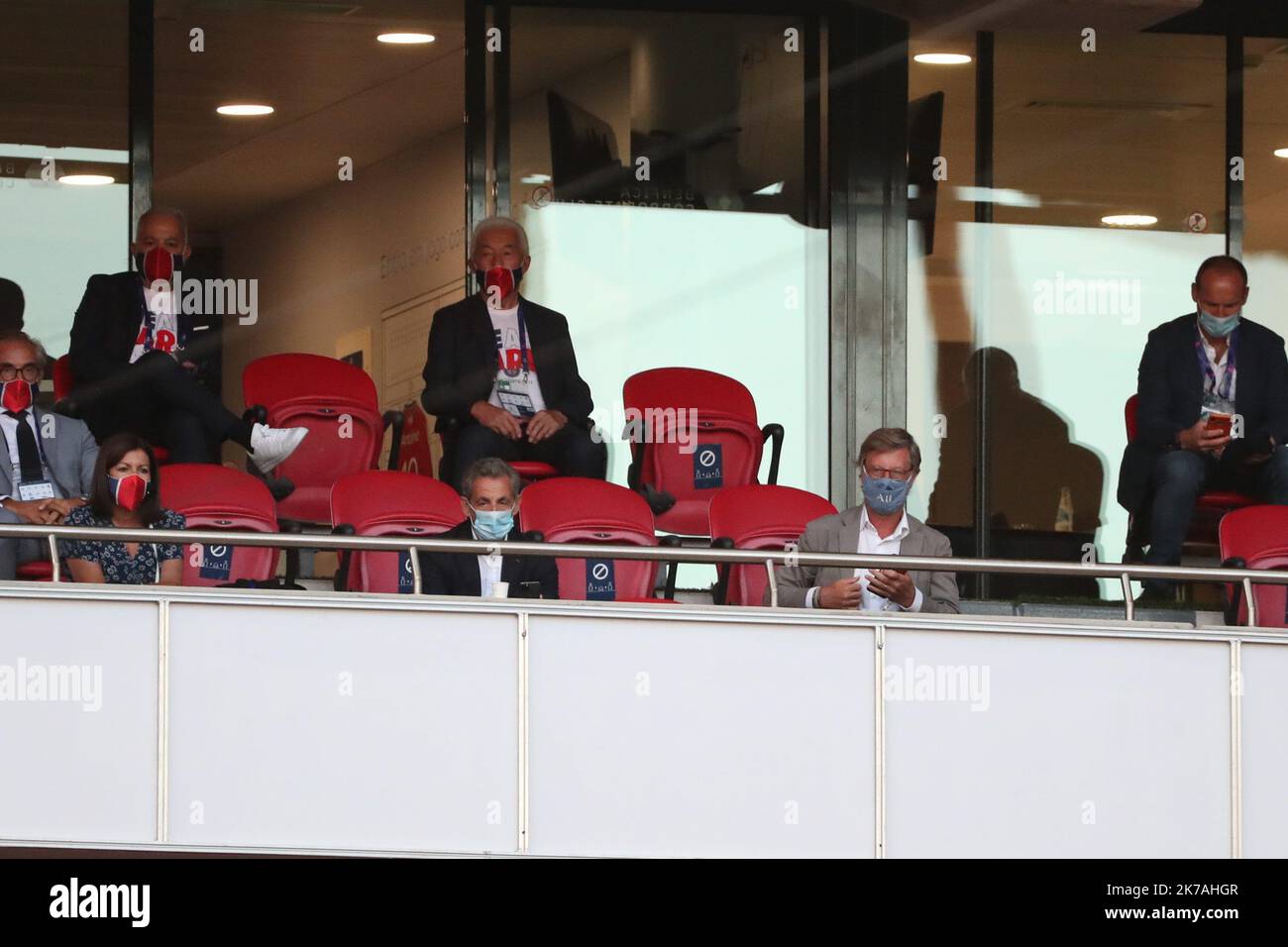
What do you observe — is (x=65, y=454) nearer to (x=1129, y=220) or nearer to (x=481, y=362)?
(x=481, y=362)

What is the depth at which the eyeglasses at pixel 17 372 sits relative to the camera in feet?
27.0

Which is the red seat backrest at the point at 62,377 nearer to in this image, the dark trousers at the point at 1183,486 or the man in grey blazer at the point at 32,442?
the man in grey blazer at the point at 32,442

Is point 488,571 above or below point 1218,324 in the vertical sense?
below

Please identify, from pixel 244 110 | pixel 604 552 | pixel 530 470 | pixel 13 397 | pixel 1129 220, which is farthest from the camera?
pixel 1129 220

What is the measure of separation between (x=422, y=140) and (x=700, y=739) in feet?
17.2

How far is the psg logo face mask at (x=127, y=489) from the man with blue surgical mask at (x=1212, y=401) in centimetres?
390

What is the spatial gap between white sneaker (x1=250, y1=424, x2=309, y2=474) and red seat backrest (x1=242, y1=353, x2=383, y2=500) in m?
0.30

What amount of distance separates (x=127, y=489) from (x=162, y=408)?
156 cm

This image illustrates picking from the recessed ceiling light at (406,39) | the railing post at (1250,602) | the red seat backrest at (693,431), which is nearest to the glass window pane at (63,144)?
the recessed ceiling light at (406,39)

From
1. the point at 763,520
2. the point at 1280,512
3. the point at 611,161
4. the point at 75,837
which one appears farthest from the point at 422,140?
the point at 75,837

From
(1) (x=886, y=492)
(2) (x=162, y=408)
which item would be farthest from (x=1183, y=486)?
(2) (x=162, y=408)

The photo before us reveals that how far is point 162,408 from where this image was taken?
29.6 ft

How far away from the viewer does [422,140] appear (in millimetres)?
11633

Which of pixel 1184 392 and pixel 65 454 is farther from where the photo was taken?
pixel 1184 392
